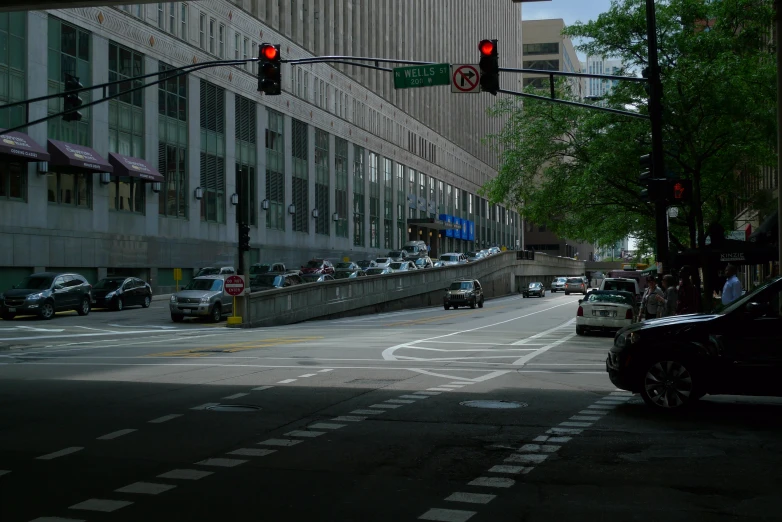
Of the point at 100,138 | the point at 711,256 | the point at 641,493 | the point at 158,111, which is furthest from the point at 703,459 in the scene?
the point at 158,111

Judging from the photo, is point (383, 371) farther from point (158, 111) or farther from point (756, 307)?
point (158, 111)

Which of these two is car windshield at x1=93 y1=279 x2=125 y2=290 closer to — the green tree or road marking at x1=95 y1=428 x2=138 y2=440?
the green tree

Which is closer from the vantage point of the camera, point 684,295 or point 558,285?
point 684,295

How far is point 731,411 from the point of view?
11.8 m

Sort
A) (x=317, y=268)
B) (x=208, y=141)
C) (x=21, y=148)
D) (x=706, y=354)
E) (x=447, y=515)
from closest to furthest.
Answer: (x=447, y=515)
(x=706, y=354)
(x=21, y=148)
(x=208, y=141)
(x=317, y=268)

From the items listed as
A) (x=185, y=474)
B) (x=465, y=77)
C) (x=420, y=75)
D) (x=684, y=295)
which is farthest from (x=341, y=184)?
(x=185, y=474)

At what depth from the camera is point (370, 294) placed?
51.5m

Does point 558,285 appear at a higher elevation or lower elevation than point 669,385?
lower

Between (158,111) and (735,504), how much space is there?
169 feet

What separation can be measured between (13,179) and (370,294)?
1918cm

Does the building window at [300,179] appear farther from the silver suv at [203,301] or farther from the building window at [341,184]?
the silver suv at [203,301]

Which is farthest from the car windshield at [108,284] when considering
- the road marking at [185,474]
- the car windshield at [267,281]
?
the road marking at [185,474]

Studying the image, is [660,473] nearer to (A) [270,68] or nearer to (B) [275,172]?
(A) [270,68]

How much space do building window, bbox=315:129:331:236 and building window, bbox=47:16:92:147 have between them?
31354 millimetres
